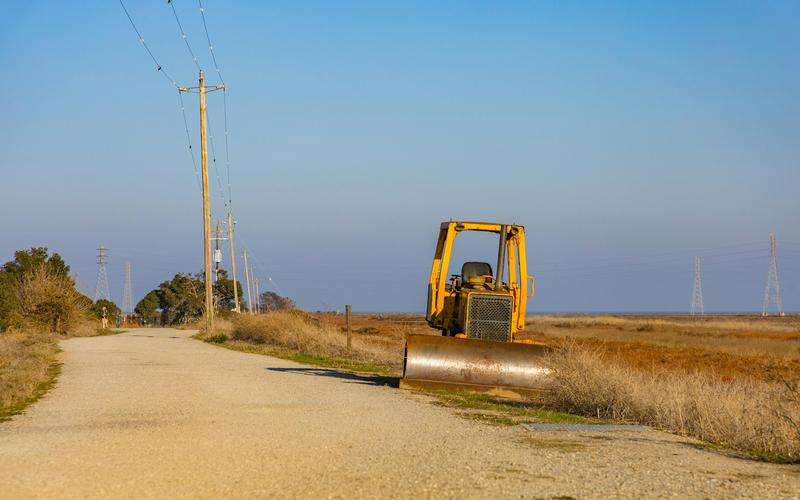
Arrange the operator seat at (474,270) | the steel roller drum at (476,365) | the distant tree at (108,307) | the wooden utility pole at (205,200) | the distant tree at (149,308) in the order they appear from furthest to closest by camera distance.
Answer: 1. the distant tree at (149,308)
2. the distant tree at (108,307)
3. the wooden utility pole at (205,200)
4. the operator seat at (474,270)
5. the steel roller drum at (476,365)

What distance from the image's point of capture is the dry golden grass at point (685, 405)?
1131cm

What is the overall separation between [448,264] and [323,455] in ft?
33.0

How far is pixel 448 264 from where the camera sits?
19.5 metres

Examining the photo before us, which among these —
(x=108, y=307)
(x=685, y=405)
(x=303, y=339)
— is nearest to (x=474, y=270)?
(x=685, y=405)

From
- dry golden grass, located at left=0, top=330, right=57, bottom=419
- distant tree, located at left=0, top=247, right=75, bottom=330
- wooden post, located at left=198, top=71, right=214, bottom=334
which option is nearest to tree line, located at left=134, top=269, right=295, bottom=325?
distant tree, located at left=0, top=247, right=75, bottom=330

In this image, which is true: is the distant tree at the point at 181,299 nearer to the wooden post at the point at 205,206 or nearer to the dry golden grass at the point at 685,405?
the wooden post at the point at 205,206

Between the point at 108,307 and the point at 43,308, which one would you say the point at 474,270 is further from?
the point at 108,307

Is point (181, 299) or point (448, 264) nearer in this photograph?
point (448, 264)

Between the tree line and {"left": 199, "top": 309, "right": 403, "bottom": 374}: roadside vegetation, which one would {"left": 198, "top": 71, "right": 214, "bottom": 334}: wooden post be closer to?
{"left": 199, "top": 309, "right": 403, "bottom": 374}: roadside vegetation

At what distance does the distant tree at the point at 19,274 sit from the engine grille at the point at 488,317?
117 feet

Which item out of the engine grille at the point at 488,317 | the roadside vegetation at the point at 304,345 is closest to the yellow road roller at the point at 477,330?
the engine grille at the point at 488,317

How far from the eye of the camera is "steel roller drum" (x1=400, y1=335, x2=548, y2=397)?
17547 mm

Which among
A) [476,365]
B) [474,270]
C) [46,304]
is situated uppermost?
[474,270]

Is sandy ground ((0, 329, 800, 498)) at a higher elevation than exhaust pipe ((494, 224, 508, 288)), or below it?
below
